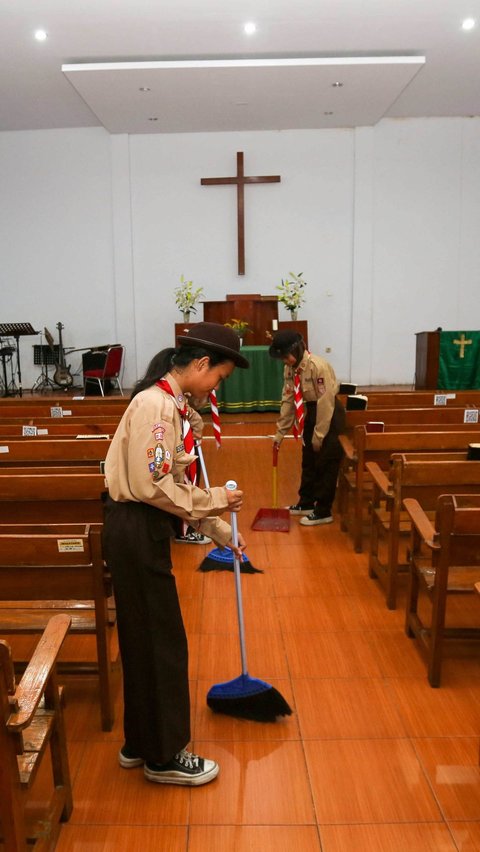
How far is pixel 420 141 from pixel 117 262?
536 cm

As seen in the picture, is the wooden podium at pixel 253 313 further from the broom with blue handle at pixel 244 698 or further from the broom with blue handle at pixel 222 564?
the broom with blue handle at pixel 244 698

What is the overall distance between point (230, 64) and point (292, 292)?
11.7 feet

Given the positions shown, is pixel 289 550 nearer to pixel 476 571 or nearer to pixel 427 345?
pixel 476 571

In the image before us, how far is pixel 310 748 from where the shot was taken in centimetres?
239

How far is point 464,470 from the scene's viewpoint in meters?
3.19

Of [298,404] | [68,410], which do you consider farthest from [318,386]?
[68,410]

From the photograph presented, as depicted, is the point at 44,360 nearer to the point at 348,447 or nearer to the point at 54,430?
the point at 54,430

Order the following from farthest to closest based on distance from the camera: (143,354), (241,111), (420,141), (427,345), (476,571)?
(143,354) < (420,141) < (241,111) < (427,345) < (476,571)

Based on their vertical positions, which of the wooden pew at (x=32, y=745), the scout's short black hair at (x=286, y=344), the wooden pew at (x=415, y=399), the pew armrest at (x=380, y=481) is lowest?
the wooden pew at (x=32, y=745)

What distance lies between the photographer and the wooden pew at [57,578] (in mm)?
2287

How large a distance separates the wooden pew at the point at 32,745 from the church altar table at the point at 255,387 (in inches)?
278

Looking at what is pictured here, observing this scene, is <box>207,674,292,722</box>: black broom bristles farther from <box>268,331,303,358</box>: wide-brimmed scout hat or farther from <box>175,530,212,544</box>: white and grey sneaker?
<box>268,331,303,358</box>: wide-brimmed scout hat

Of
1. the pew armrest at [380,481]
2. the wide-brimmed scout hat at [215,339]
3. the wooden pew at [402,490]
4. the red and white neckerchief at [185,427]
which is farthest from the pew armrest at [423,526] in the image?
the wide-brimmed scout hat at [215,339]

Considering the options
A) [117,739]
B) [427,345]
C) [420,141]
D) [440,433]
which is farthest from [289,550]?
[420,141]
